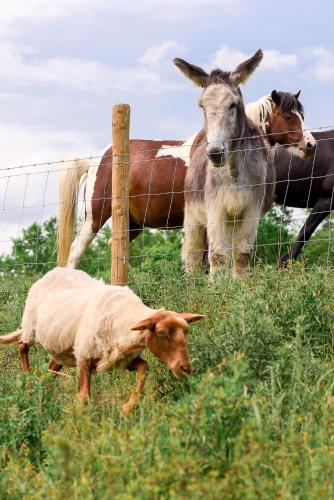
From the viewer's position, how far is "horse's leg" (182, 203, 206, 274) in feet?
31.6

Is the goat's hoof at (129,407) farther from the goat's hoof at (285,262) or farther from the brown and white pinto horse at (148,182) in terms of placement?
the brown and white pinto horse at (148,182)

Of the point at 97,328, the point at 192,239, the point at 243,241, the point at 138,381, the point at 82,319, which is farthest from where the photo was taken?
the point at 192,239

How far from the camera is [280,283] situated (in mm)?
6910

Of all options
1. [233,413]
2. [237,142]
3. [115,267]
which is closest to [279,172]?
[237,142]

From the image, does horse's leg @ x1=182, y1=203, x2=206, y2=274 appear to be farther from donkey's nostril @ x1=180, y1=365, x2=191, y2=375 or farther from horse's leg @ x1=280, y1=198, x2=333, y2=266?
donkey's nostril @ x1=180, y1=365, x2=191, y2=375

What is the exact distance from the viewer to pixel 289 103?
36.1 ft

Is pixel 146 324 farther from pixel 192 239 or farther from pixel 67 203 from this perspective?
pixel 67 203

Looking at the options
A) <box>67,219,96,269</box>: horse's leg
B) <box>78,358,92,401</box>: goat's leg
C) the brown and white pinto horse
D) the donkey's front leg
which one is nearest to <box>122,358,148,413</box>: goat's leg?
<box>78,358,92,401</box>: goat's leg

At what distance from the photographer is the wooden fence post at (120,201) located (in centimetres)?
849

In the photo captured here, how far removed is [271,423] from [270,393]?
2.17ft

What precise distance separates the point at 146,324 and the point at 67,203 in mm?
6492

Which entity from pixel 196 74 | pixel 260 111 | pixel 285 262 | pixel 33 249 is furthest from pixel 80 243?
pixel 33 249

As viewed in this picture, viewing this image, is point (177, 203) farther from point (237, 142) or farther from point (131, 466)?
point (131, 466)

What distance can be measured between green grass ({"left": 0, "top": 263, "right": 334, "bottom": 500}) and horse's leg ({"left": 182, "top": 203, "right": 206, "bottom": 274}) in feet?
7.32
